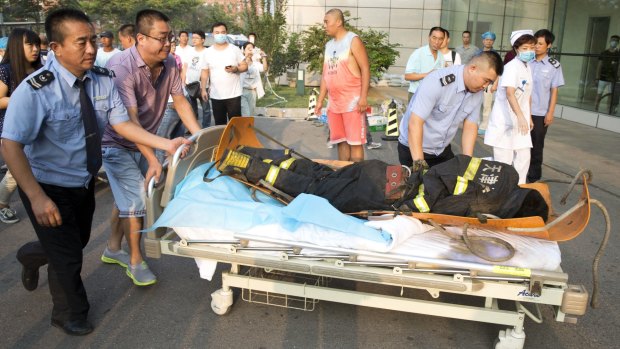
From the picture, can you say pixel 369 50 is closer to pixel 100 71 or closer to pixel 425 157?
pixel 425 157

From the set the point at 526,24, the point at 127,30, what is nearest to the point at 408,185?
the point at 127,30

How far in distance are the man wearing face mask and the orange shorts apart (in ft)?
25.1

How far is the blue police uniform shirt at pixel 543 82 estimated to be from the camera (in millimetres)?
6211

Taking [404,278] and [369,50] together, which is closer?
[404,278]

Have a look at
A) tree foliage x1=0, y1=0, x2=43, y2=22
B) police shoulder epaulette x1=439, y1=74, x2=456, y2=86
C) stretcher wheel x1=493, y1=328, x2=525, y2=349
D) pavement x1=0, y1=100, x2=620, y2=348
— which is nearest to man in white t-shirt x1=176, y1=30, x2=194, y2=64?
Result: pavement x1=0, y1=100, x2=620, y2=348

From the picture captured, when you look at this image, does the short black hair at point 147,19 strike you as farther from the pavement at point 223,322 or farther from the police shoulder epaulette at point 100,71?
the pavement at point 223,322

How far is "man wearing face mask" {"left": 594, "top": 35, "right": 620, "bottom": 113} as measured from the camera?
36.1 ft

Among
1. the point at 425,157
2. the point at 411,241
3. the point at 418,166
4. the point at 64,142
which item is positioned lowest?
the point at 411,241

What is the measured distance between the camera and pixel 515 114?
5438mm

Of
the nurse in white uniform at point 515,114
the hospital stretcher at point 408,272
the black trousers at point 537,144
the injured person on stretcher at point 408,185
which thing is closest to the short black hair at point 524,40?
the nurse in white uniform at point 515,114

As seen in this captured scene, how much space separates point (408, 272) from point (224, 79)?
5.46 m

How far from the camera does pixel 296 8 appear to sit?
70.4ft

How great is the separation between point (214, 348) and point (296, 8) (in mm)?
19837

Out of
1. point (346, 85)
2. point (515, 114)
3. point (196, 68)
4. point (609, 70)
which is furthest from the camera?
point (609, 70)
